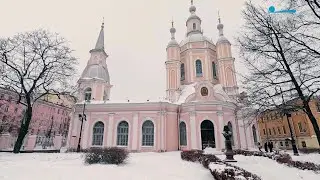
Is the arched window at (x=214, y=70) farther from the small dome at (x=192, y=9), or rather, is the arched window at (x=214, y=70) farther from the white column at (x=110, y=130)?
the white column at (x=110, y=130)

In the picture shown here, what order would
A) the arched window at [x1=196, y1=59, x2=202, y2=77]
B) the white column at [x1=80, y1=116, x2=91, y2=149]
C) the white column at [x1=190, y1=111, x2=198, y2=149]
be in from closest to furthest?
1. the white column at [x1=190, y1=111, x2=198, y2=149]
2. the white column at [x1=80, y1=116, x2=91, y2=149]
3. the arched window at [x1=196, y1=59, x2=202, y2=77]

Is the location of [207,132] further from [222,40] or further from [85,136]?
[222,40]

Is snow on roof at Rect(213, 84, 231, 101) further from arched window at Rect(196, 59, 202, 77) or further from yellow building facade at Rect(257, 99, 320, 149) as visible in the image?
yellow building facade at Rect(257, 99, 320, 149)

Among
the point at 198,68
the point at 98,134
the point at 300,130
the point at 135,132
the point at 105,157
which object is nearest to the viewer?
the point at 105,157

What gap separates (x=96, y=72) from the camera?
30422mm

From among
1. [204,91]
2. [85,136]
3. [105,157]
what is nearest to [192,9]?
[204,91]

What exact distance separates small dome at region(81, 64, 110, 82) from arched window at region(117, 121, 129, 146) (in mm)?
8924

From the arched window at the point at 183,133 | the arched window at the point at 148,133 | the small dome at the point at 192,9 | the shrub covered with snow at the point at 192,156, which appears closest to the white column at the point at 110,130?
the arched window at the point at 148,133

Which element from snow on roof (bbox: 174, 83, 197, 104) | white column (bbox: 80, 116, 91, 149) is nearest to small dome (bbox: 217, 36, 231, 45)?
snow on roof (bbox: 174, 83, 197, 104)

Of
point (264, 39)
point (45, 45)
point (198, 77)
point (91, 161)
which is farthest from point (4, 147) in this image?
point (264, 39)

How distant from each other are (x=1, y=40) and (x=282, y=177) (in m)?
23.7

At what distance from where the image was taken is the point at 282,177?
8.84 metres

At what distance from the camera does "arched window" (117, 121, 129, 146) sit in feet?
82.1

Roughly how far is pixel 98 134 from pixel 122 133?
10.8ft
